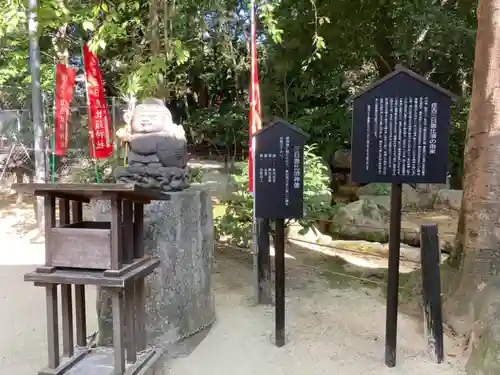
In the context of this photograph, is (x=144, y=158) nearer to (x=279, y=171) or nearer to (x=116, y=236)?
(x=279, y=171)

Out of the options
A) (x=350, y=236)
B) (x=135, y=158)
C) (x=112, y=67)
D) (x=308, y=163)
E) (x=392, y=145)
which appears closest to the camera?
(x=392, y=145)

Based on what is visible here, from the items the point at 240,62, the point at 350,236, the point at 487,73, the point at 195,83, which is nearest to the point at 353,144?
the point at 487,73

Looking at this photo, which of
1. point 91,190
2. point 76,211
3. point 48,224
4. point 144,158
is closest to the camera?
point 91,190

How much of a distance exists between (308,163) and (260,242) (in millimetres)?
1800

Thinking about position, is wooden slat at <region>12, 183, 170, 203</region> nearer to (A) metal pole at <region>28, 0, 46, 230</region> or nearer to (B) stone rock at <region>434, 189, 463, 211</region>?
(A) metal pole at <region>28, 0, 46, 230</region>

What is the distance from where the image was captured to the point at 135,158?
3934 millimetres

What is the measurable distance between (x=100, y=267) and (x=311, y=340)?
2.07 meters

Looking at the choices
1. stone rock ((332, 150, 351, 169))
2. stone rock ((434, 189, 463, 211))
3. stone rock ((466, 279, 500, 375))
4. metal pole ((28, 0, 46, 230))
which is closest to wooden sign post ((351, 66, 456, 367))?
stone rock ((466, 279, 500, 375))

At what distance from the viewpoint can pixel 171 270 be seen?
3764mm

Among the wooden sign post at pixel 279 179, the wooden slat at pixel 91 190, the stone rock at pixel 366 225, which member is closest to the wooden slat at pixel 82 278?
the wooden slat at pixel 91 190

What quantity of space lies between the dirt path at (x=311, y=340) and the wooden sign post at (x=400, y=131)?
1369mm

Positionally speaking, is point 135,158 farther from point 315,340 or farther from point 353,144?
point 315,340

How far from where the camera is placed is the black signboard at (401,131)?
3.44 metres

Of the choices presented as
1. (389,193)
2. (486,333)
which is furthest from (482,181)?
(389,193)
